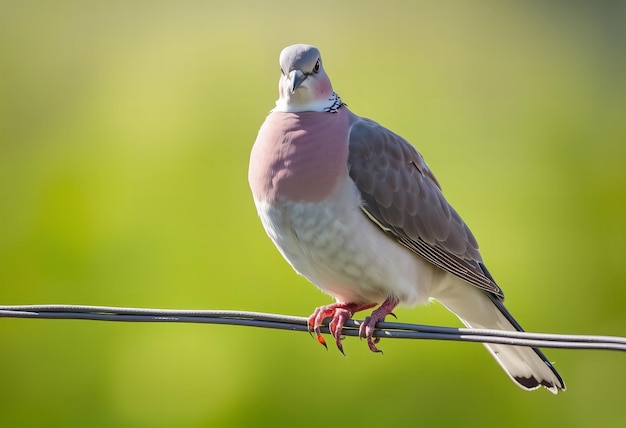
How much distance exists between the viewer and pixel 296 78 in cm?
326

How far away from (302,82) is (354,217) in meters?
0.46

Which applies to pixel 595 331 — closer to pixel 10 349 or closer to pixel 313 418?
pixel 313 418

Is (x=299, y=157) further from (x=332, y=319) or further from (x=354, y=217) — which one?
(x=332, y=319)

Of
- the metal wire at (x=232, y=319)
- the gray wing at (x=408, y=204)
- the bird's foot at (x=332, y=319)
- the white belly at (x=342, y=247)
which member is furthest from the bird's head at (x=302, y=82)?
the metal wire at (x=232, y=319)

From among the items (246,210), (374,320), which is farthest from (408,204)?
(246,210)

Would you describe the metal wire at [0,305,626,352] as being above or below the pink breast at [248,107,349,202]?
below

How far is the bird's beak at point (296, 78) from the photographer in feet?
10.7

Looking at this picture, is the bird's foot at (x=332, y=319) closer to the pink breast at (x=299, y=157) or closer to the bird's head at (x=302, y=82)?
the pink breast at (x=299, y=157)

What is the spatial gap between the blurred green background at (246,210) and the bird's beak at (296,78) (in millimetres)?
2043

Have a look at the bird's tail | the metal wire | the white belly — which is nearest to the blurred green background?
the bird's tail

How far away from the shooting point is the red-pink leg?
118 inches

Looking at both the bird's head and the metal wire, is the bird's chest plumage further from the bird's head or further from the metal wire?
the metal wire

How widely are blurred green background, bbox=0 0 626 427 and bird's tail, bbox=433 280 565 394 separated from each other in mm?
1460

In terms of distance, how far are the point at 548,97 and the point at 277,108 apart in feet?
28.1
